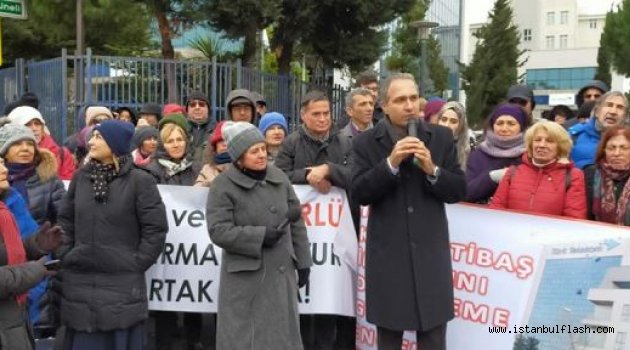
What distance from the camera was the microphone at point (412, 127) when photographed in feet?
12.3

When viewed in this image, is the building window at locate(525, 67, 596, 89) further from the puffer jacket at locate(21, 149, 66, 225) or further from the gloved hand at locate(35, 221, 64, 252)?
the gloved hand at locate(35, 221, 64, 252)

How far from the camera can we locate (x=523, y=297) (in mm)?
4234

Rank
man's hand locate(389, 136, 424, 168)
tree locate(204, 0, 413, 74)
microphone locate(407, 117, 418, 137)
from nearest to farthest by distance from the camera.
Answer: man's hand locate(389, 136, 424, 168) < microphone locate(407, 117, 418, 137) < tree locate(204, 0, 413, 74)

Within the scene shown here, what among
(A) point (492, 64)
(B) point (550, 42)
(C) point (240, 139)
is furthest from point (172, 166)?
(B) point (550, 42)

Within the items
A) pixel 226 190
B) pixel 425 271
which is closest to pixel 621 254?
pixel 425 271

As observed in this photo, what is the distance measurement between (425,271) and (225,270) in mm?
1220

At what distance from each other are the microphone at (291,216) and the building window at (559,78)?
9524 centimetres

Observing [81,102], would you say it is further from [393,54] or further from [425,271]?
[393,54]

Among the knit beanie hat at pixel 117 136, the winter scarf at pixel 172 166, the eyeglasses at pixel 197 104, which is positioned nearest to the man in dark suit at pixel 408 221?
the knit beanie hat at pixel 117 136

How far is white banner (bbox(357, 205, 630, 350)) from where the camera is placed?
13.4 ft

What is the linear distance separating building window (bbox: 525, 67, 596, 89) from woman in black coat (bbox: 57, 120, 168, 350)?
313 ft

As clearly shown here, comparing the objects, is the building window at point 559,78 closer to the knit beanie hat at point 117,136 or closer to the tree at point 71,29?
the tree at point 71,29

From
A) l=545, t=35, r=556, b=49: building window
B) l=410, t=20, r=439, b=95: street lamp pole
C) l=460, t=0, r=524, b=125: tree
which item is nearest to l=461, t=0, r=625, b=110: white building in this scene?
l=545, t=35, r=556, b=49: building window

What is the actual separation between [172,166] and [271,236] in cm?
173
